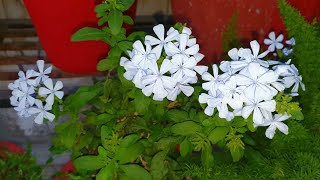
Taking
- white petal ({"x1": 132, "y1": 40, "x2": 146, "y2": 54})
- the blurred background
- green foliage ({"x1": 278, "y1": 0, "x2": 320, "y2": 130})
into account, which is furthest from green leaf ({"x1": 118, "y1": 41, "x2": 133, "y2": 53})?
the blurred background

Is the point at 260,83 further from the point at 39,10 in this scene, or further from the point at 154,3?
the point at 154,3

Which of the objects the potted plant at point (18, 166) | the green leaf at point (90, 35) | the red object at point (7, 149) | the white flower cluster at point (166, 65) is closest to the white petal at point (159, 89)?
the white flower cluster at point (166, 65)

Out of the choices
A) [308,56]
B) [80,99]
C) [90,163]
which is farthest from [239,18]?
[90,163]

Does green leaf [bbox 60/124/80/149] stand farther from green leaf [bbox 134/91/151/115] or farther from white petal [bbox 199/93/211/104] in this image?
white petal [bbox 199/93/211/104]

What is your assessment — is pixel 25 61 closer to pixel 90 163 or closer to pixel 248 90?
pixel 90 163

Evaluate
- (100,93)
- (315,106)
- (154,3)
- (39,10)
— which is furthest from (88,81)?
(315,106)
